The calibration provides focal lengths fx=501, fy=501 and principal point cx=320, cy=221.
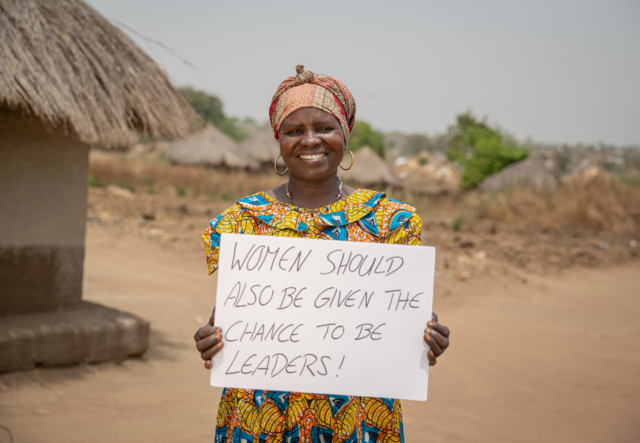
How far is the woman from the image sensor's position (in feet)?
4.80

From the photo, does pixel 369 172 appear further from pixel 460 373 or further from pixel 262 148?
pixel 460 373

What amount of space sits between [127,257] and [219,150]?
13.5m

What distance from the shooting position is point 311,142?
1501 mm

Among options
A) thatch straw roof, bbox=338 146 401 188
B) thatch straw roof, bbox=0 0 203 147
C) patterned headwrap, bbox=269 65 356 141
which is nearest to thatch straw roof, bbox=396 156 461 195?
thatch straw roof, bbox=338 146 401 188

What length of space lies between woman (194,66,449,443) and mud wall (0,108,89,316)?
8.62ft

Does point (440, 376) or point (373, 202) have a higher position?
point (373, 202)

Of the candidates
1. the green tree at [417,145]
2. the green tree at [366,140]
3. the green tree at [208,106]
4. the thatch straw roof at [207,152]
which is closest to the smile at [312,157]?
the thatch straw roof at [207,152]

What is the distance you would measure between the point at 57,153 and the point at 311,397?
3.07 metres

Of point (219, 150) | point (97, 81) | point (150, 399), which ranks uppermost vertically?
point (219, 150)

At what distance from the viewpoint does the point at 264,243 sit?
1.43m

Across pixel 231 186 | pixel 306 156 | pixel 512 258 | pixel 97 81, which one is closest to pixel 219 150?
pixel 231 186

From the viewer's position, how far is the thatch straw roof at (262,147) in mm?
23156

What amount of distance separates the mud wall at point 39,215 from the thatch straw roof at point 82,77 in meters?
0.23

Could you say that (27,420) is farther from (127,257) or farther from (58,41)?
(127,257)
